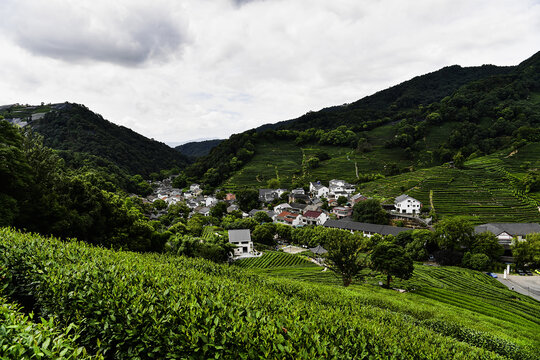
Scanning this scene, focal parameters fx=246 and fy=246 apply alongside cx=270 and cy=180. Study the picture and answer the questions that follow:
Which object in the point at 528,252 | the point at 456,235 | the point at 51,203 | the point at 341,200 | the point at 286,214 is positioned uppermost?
the point at 51,203

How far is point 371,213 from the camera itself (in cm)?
5900

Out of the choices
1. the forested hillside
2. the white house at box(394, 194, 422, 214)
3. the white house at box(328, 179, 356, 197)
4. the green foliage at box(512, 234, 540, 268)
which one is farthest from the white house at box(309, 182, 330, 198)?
the green foliage at box(512, 234, 540, 268)

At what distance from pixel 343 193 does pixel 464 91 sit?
113 metres

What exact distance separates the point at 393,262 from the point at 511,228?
124 feet

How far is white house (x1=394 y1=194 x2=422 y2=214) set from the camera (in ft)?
196

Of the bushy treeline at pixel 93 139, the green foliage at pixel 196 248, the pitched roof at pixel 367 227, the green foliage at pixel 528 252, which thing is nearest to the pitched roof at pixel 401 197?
the pitched roof at pixel 367 227

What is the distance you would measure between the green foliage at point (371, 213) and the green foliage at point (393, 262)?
3376 centimetres

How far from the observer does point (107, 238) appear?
1977 cm

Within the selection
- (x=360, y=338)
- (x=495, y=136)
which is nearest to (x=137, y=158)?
(x=360, y=338)

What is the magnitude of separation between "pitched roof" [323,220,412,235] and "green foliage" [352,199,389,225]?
2505mm

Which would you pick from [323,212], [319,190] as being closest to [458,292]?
[323,212]

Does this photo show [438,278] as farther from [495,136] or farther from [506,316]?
[495,136]

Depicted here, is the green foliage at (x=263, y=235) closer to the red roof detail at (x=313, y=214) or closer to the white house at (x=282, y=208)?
the red roof detail at (x=313, y=214)

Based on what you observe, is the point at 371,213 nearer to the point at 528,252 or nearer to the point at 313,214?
the point at 313,214
